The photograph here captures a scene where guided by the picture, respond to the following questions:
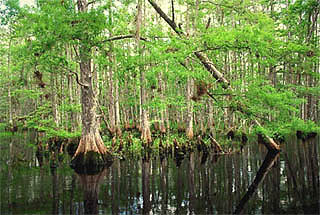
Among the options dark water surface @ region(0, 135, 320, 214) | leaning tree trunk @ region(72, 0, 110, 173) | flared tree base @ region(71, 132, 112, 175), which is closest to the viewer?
dark water surface @ region(0, 135, 320, 214)

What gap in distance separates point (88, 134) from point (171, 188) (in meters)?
5.02

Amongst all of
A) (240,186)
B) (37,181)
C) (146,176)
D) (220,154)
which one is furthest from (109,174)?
(220,154)

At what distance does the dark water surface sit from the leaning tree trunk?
601mm

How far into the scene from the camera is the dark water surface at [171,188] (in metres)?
5.64

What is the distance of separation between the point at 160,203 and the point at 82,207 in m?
1.54

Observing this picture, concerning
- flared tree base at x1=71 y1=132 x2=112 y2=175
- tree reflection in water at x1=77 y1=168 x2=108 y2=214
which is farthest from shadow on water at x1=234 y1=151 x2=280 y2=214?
flared tree base at x1=71 y1=132 x2=112 y2=175

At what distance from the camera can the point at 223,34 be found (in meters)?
9.81

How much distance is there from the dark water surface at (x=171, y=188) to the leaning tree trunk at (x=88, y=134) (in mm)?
601

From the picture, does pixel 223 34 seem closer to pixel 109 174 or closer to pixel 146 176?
pixel 146 176

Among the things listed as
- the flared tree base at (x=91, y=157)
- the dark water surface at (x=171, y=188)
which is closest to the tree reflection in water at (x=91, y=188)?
the dark water surface at (x=171, y=188)

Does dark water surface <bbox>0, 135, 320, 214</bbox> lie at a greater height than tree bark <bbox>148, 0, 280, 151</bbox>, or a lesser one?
lesser

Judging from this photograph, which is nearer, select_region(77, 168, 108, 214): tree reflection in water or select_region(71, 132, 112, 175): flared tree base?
select_region(77, 168, 108, 214): tree reflection in water

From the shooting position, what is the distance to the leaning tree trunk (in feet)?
34.4

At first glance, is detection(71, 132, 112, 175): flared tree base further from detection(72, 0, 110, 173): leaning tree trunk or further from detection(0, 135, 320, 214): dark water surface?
detection(0, 135, 320, 214): dark water surface
